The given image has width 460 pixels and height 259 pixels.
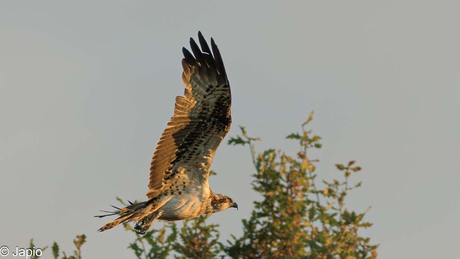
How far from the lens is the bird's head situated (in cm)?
918

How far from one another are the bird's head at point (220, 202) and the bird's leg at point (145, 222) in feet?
2.88

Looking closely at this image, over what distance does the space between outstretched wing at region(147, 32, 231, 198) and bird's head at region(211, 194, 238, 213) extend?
1.70ft

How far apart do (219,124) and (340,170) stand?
168 centimetres

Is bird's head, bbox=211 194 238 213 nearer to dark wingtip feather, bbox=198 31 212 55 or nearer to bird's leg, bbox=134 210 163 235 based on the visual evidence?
bird's leg, bbox=134 210 163 235

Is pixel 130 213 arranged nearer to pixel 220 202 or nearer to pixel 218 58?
pixel 220 202

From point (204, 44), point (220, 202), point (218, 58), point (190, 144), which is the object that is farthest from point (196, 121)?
point (220, 202)

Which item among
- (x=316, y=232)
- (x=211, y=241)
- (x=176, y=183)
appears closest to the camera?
(x=316, y=232)

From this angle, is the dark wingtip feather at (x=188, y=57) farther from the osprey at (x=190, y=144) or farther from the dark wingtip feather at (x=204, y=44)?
the dark wingtip feather at (x=204, y=44)

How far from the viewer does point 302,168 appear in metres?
7.67

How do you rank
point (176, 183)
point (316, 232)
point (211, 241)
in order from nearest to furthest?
1. point (316, 232)
2. point (211, 241)
3. point (176, 183)

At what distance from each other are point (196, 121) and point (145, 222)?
1456 millimetres

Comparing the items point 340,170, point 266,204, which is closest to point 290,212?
point 266,204

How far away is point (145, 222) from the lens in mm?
8453

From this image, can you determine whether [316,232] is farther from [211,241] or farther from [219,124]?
[219,124]
